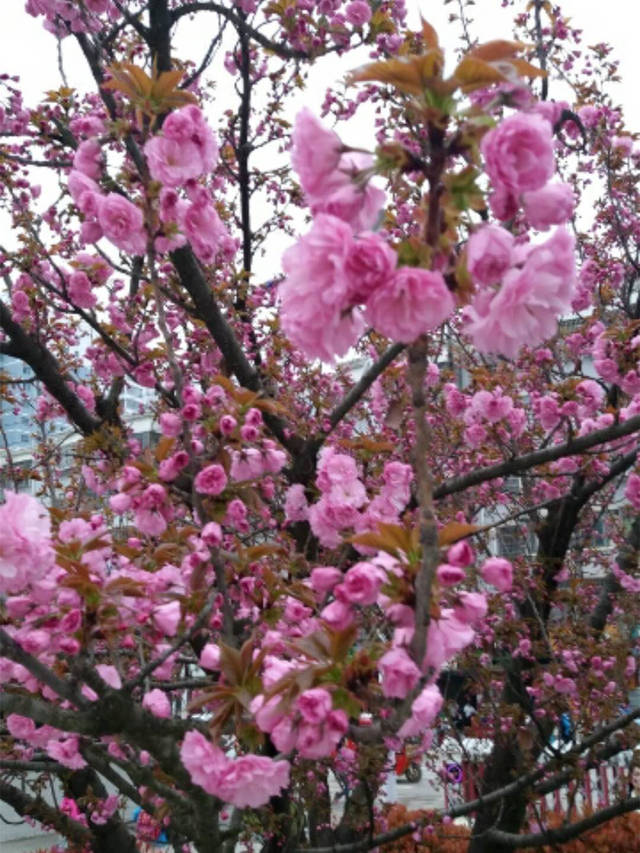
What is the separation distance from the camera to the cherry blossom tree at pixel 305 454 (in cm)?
111

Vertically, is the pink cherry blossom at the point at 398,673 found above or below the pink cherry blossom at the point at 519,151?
below

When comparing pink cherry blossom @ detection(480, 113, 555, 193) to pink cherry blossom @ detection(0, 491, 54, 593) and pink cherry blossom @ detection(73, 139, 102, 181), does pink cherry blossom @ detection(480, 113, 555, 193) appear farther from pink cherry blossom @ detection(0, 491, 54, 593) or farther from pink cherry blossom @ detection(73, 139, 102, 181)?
pink cherry blossom @ detection(73, 139, 102, 181)

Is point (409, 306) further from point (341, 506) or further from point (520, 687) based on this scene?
point (520, 687)

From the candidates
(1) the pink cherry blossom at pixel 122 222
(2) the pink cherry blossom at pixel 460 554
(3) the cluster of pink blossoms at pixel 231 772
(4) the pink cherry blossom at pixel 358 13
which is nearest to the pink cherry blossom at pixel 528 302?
(2) the pink cherry blossom at pixel 460 554

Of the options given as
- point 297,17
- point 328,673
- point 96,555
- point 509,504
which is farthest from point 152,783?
point 509,504

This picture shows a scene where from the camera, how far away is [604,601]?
5.04m

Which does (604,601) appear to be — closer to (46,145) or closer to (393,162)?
Result: (46,145)

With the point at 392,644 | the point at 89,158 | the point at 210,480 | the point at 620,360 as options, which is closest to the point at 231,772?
the point at 392,644

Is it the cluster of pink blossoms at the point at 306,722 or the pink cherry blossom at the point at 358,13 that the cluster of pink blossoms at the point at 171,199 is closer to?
the cluster of pink blossoms at the point at 306,722

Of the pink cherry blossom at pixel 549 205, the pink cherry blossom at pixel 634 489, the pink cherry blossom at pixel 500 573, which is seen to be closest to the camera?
the pink cherry blossom at pixel 549 205

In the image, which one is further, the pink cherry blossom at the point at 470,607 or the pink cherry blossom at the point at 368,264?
the pink cherry blossom at the point at 470,607

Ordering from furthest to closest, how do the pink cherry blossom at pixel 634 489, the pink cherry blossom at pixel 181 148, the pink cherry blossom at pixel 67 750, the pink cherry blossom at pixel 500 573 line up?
the pink cherry blossom at pixel 634 489
the pink cherry blossom at pixel 67 750
the pink cherry blossom at pixel 181 148
the pink cherry blossom at pixel 500 573

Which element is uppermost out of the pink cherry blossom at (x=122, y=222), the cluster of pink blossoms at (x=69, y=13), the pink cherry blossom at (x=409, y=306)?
the cluster of pink blossoms at (x=69, y=13)

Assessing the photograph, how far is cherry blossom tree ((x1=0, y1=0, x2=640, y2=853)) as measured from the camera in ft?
3.65
